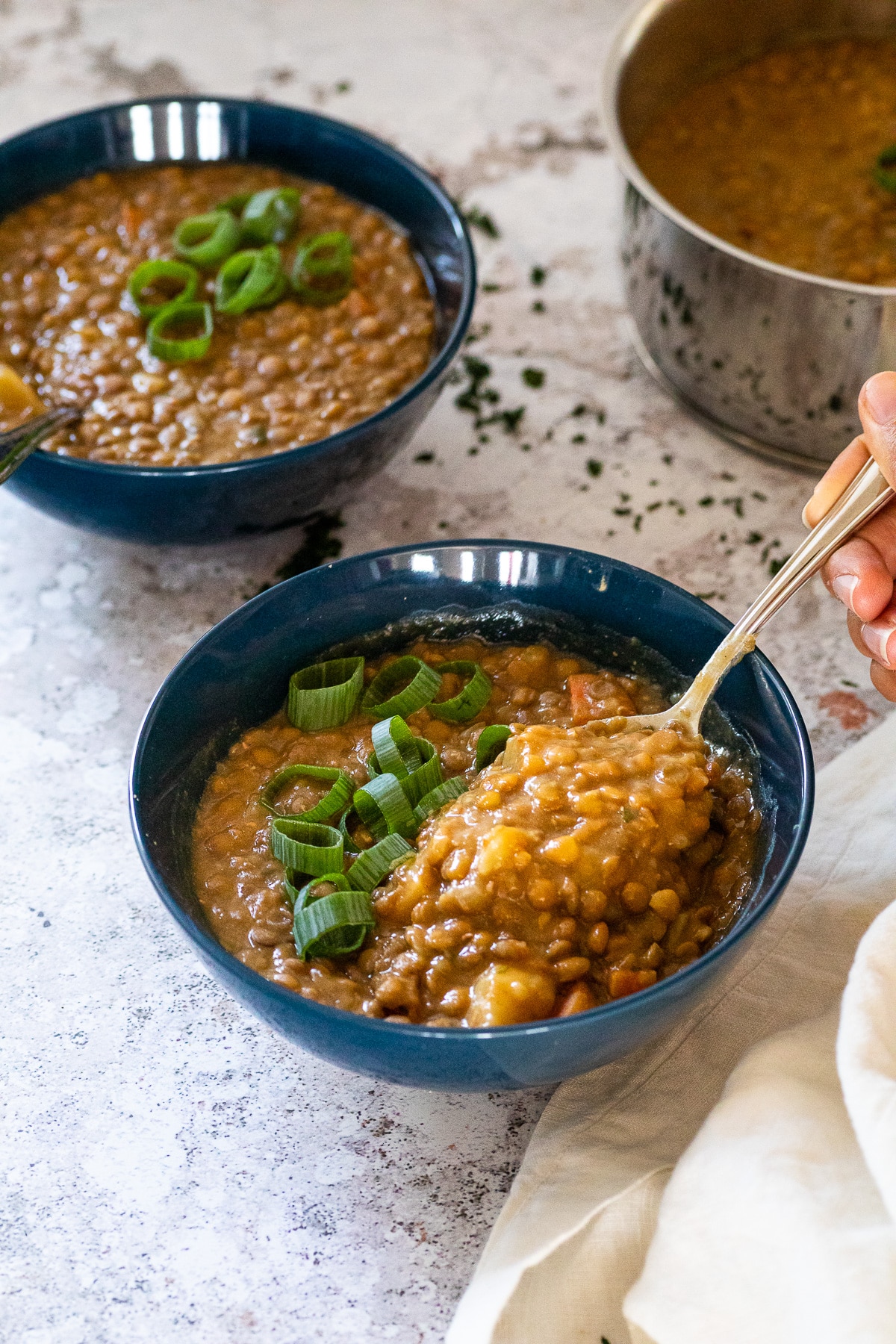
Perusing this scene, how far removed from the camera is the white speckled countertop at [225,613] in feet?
5.99

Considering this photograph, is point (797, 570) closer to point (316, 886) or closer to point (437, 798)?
point (437, 798)

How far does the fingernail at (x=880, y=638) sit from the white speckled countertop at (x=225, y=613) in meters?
0.28

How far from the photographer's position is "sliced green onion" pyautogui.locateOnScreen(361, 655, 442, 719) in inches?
83.6

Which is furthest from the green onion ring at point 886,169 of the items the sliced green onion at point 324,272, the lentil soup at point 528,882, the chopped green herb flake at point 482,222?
the lentil soup at point 528,882

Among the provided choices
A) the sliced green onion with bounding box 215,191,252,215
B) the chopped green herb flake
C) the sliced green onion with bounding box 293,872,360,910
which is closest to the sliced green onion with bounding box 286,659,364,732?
the sliced green onion with bounding box 293,872,360,910

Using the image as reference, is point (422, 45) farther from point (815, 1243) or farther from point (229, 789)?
point (815, 1243)

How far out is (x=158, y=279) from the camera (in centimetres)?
286

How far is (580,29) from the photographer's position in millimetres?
3984

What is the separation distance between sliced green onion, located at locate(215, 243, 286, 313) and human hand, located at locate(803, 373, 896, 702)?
46.4 inches

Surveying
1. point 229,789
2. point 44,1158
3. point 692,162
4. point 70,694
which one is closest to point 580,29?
point 692,162

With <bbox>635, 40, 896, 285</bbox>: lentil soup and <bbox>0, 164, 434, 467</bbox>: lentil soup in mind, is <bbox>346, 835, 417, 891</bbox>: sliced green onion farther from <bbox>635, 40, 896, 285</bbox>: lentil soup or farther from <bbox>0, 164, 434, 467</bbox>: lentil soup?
<bbox>635, 40, 896, 285</bbox>: lentil soup

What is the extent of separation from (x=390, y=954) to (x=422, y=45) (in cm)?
293

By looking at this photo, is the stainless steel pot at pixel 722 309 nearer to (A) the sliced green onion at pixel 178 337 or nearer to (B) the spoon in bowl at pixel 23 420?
(A) the sliced green onion at pixel 178 337

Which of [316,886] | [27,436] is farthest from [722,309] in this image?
[316,886]
